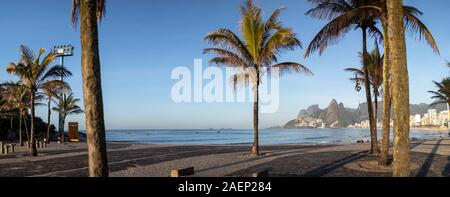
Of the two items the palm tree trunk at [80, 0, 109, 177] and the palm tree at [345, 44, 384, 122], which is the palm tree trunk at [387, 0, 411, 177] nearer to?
the palm tree trunk at [80, 0, 109, 177]

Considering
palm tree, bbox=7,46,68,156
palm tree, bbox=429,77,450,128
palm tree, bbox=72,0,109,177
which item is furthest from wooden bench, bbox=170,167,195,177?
palm tree, bbox=429,77,450,128

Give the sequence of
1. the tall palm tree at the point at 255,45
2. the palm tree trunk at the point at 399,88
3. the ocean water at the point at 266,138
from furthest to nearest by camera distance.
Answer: the ocean water at the point at 266,138 → the tall palm tree at the point at 255,45 → the palm tree trunk at the point at 399,88

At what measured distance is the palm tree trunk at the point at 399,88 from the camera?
750 centimetres

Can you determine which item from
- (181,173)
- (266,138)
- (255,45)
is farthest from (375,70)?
(266,138)

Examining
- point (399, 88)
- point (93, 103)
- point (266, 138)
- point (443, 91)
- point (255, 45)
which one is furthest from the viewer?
point (266, 138)

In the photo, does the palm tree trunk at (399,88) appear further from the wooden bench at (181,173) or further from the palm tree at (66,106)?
the palm tree at (66,106)

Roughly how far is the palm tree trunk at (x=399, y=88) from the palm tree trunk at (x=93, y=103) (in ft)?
19.2

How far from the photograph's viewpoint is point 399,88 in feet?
24.7

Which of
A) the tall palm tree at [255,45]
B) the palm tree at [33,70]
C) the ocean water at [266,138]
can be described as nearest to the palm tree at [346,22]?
the tall palm tree at [255,45]

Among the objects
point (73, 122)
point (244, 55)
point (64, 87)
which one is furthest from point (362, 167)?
point (73, 122)

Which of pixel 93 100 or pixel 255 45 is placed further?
pixel 255 45

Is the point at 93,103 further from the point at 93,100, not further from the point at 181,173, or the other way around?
the point at 181,173

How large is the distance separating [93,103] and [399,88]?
238 inches

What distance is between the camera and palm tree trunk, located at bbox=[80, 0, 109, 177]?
19.2ft
